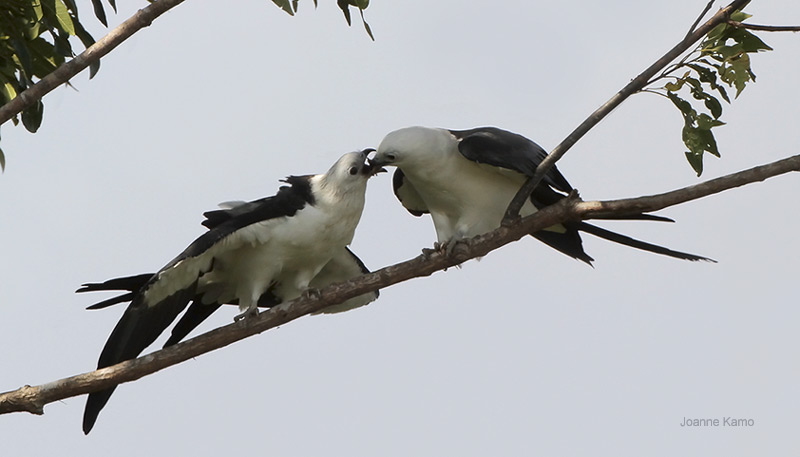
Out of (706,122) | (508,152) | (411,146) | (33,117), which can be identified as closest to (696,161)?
(706,122)

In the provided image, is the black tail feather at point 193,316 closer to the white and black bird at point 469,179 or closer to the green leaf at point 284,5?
the white and black bird at point 469,179

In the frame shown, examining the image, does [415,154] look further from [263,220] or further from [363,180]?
[263,220]

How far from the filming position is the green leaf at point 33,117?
477cm

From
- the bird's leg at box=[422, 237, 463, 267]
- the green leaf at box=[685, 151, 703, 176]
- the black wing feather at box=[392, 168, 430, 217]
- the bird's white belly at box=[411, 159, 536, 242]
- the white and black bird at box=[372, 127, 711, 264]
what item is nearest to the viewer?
the green leaf at box=[685, 151, 703, 176]

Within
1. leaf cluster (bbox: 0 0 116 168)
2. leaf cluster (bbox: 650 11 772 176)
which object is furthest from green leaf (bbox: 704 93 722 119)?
leaf cluster (bbox: 0 0 116 168)

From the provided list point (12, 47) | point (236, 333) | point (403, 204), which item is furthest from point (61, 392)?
point (403, 204)

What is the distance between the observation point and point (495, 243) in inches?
179

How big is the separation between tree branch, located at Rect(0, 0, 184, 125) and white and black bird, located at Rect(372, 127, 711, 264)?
1582 mm

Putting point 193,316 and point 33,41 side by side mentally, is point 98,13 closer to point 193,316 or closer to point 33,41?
point 33,41

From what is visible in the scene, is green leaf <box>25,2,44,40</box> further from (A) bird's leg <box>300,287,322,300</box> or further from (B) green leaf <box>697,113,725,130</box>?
(B) green leaf <box>697,113,725,130</box>

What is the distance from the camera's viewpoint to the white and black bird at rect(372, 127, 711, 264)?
5.11 metres

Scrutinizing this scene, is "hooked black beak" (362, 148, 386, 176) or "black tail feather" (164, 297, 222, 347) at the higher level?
"hooked black beak" (362, 148, 386, 176)

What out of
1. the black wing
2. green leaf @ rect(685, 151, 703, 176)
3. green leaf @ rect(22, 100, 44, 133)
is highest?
the black wing

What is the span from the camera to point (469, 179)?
5.27 metres
